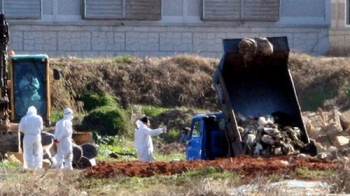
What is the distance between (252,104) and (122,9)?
82.7ft

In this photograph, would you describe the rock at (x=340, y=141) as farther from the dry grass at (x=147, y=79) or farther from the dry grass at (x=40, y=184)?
the dry grass at (x=147, y=79)

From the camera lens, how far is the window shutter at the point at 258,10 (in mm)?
48375

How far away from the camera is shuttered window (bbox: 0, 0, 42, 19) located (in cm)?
4659

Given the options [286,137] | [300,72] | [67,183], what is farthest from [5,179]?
[300,72]

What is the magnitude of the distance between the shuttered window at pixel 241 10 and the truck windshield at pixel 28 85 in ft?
70.3

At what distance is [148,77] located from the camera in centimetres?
4272

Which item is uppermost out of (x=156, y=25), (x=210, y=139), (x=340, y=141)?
(x=156, y=25)

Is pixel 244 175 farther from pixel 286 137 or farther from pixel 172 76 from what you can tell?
pixel 172 76

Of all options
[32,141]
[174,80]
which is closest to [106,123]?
[174,80]

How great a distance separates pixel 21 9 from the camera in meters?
47.0

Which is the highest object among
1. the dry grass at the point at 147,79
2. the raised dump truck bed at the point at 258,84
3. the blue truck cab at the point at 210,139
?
the raised dump truck bed at the point at 258,84

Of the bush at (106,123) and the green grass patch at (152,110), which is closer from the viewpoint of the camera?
the bush at (106,123)

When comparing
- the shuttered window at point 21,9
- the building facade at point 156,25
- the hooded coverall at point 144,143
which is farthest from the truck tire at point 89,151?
the shuttered window at point 21,9

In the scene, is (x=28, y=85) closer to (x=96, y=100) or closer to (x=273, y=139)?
(x=273, y=139)
